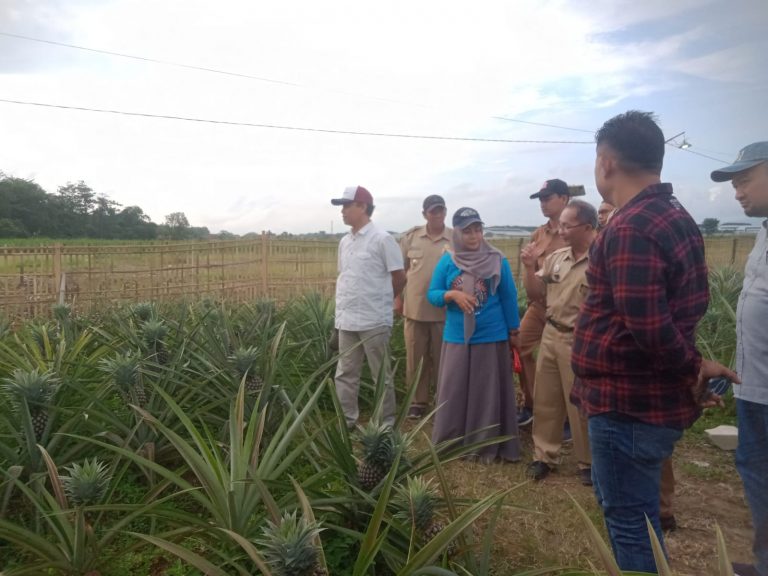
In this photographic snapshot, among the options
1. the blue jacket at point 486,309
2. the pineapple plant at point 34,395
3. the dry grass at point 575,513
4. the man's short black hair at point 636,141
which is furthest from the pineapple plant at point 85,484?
the blue jacket at point 486,309

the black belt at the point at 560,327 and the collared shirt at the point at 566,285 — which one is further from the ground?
the collared shirt at the point at 566,285

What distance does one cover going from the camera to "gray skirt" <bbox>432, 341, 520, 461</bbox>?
3.83 m

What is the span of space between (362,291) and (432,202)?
4.56 ft

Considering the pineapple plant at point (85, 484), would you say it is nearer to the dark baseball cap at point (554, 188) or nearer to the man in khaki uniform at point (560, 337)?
the man in khaki uniform at point (560, 337)

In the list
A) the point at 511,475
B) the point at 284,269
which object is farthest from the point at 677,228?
the point at 284,269

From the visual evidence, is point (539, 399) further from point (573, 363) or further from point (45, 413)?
point (45, 413)

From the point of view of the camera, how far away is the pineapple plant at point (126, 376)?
8.37 ft

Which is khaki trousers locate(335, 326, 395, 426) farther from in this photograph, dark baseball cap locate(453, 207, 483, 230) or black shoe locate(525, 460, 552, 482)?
black shoe locate(525, 460, 552, 482)

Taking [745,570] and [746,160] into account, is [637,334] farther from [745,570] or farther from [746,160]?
[745,570]

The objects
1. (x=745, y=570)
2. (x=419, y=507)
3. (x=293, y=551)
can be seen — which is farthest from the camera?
(x=745, y=570)

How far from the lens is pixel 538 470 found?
3615 mm

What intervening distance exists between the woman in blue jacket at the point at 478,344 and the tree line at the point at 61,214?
21.6m

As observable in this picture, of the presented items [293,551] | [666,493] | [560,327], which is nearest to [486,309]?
[560,327]

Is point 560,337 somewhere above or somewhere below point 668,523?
above
